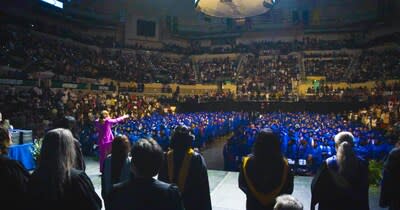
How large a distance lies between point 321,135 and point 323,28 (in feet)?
105

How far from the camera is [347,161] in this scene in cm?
297

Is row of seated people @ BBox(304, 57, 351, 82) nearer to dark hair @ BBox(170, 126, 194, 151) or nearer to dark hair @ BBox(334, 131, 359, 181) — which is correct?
dark hair @ BBox(334, 131, 359, 181)

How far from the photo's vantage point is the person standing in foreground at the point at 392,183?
3.45 m

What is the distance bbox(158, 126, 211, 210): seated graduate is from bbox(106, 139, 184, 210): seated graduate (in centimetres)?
113

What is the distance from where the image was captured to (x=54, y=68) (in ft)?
78.0

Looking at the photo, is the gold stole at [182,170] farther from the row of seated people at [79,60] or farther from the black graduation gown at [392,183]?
the row of seated people at [79,60]

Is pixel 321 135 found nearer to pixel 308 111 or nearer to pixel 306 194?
pixel 306 194

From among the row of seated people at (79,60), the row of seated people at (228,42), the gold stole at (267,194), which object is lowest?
the gold stole at (267,194)

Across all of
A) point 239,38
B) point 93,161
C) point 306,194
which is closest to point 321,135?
point 306,194

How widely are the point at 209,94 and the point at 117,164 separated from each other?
27.7 meters

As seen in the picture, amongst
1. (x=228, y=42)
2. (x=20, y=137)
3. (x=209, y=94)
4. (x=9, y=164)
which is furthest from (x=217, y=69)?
(x=9, y=164)

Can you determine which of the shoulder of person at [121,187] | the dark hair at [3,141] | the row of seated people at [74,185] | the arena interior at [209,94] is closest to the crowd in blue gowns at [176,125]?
the arena interior at [209,94]

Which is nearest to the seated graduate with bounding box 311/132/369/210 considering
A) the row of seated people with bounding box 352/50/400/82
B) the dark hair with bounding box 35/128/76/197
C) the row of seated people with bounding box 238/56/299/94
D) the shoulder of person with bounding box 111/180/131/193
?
the shoulder of person with bounding box 111/180/131/193

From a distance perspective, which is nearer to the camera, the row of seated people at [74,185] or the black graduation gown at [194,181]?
the row of seated people at [74,185]
